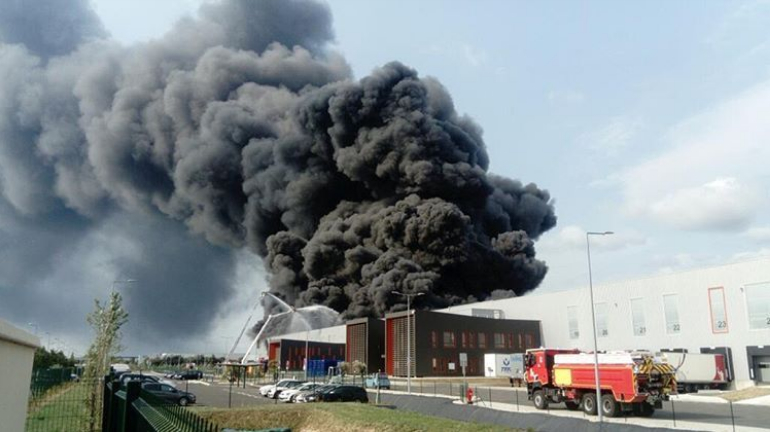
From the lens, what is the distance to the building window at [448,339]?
235ft

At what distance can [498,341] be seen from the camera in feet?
251

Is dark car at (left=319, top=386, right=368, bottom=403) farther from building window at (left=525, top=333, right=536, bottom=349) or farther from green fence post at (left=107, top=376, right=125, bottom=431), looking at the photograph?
building window at (left=525, top=333, right=536, bottom=349)

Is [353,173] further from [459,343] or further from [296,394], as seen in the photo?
[296,394]

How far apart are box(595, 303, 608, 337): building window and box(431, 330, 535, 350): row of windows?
11.4 m

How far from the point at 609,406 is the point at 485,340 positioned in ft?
156

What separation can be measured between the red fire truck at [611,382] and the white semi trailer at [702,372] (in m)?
19.7

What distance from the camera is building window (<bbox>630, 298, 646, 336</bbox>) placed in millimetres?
63091

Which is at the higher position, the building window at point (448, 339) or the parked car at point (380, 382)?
the building window at point (448, 339)

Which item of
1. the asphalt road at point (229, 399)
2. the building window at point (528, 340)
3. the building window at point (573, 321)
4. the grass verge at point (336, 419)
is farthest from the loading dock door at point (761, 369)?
the grass verge at point (336, 419)

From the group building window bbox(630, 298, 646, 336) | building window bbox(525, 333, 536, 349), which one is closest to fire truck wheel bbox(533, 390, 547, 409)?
building window bbox(630, 298, 646, 336)

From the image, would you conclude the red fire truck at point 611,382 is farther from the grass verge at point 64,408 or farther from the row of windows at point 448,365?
the row of windows at point 448,365

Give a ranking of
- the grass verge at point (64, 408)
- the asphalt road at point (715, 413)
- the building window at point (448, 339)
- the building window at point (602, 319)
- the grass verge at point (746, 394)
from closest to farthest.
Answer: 1. the grass verge at point (64, 408)
2. the asphalt road at point (715, 413)
3. the grass verge at point (746, 394)
4. the building window at point (602, 319)
5. the building window at point (448, 339)

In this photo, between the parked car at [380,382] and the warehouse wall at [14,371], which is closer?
the warehouse wall at [14,371]

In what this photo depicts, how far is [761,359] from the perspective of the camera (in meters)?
51.1
